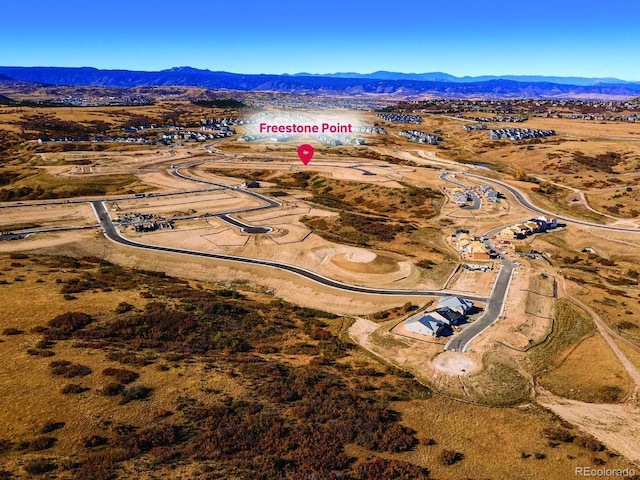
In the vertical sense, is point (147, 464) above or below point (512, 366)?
above

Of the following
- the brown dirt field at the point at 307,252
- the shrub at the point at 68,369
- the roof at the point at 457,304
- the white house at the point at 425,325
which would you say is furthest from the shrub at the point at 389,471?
the brown dirt field at the point at 307,252

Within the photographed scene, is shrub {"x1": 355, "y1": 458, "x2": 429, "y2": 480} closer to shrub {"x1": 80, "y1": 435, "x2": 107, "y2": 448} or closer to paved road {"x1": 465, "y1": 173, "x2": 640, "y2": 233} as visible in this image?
shrub {"x1": 80, "y1": 435, "x2": 107, "y2": 448}

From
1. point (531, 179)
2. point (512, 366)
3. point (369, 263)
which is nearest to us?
point (512, 366)

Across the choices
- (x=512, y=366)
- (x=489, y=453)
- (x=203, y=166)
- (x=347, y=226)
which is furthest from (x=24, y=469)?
(x=203, y=166)

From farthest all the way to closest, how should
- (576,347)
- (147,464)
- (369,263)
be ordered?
(369,263) < (576,347) < (147,464)

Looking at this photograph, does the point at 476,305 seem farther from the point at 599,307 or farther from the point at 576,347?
the point at 599,307

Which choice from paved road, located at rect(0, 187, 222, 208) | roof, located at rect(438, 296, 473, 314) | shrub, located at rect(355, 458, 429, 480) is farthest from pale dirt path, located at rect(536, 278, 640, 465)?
paved road, located at rect(0, 187, 222, 208)

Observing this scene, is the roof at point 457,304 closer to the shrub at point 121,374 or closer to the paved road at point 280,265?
the paved road at point 280,265
